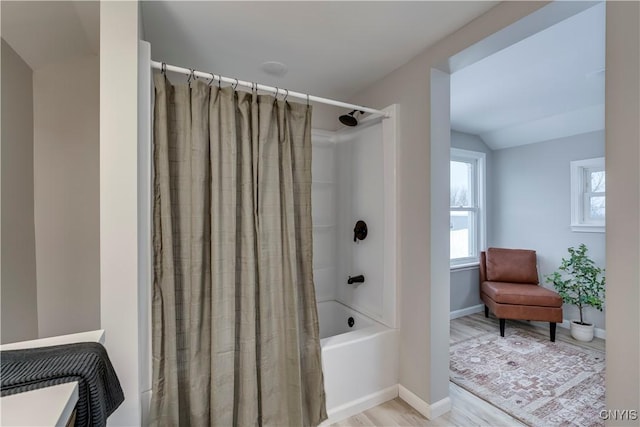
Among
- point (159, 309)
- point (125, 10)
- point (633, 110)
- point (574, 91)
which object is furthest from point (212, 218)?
point (574, 91)

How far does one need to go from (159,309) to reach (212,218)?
0.50m

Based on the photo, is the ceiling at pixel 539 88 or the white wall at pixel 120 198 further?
the ceiling at pixel 539 88

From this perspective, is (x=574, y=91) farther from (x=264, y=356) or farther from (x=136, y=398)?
(x=136, y=398)

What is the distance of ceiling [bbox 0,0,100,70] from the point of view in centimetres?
133

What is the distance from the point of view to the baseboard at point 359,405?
1.79 m

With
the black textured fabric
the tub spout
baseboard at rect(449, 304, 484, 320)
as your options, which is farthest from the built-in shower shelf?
baseboard at rect(449, 304, 484, 320)

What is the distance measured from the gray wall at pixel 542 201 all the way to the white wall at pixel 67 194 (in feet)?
14.7

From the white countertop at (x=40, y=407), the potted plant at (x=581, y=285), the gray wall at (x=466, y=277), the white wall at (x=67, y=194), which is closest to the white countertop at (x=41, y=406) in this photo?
the white countertop at (x=40, y=407)

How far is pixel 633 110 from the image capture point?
100 centimetres

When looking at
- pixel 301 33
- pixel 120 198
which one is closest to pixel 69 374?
pixel 120 198

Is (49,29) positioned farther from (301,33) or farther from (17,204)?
(301,33)

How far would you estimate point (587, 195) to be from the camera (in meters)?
3.21

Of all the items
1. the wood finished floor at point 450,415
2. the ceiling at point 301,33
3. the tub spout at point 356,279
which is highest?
the ceiling at point 301,33

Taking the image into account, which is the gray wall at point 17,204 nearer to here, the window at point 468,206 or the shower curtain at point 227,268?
the shower curtain at point 227,268
